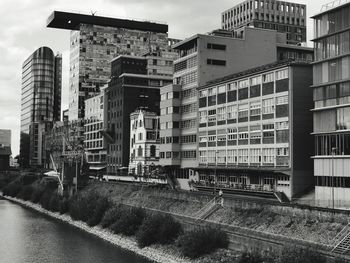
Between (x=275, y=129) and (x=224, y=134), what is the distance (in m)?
15.9

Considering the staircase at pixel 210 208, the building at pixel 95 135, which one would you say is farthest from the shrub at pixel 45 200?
the staircase at pixel 210 208

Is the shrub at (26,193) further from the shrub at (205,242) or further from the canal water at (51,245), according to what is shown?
the shrub at (205,242)

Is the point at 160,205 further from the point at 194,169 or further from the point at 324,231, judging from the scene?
the point at 324,231

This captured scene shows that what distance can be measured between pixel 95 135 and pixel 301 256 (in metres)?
147

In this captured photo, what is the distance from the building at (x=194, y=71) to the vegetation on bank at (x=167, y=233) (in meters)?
20.2

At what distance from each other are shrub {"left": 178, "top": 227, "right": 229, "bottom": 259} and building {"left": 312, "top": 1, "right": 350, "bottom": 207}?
1700 cm

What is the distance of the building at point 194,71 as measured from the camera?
110 metres

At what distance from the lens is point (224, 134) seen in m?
100

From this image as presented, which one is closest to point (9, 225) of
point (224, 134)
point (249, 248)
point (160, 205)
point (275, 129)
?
point (160, 205)

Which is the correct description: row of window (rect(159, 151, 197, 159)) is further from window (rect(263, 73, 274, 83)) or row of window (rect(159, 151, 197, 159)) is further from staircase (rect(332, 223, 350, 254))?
staircase (rect(332, 223, 350, 254))

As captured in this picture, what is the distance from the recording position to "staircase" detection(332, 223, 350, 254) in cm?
4984

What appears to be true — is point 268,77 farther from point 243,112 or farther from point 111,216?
point 111,216

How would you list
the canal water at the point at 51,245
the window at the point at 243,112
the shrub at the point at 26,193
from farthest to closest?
the shrub at the point at 26,193 < the window at the point at 243,112 < the canal water at the point at 51,245

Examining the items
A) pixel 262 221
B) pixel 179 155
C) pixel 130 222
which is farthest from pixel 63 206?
pixel 262 221
